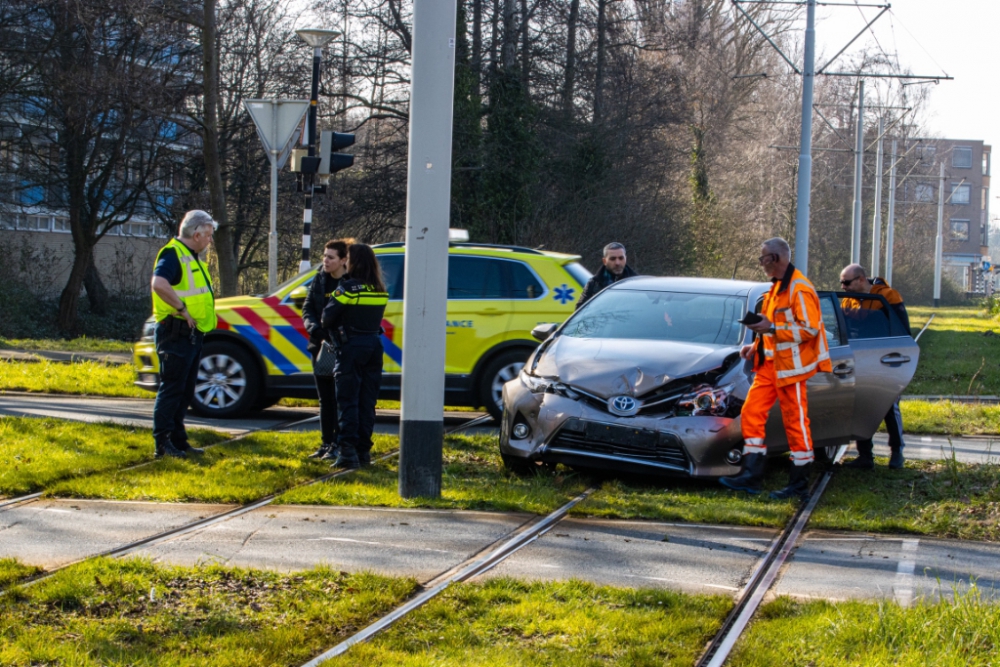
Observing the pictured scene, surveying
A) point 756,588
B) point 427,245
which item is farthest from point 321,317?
point 756,588

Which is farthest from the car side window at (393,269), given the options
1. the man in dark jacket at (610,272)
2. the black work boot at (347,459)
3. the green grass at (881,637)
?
the green grass at (881,637)

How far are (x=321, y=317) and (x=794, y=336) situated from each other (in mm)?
3620

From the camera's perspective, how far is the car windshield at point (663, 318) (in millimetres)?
8797

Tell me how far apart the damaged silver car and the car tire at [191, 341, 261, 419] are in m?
3.55

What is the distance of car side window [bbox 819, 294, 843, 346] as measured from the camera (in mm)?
9258

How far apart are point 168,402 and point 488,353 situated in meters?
3.54

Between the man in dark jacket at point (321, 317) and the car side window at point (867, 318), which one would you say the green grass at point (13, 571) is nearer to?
the man in dark jacket at point (321, 317)

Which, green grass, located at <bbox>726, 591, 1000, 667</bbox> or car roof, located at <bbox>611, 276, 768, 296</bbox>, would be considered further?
car roof, located at <bbox>611, 276, 768, 296</bbox>

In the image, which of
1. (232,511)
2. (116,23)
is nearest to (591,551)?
(232,511)

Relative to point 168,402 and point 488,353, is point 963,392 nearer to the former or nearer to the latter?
point 488,353

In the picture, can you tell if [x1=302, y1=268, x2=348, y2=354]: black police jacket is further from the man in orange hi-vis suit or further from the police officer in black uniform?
the man in orange hi-vis suit

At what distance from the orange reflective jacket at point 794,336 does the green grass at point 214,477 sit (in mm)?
3338

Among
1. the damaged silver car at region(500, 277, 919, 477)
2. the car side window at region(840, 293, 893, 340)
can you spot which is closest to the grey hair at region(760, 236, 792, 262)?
the damaged silver car at region(500, 277, 919, 477)

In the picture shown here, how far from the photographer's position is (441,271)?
24.7 ft
